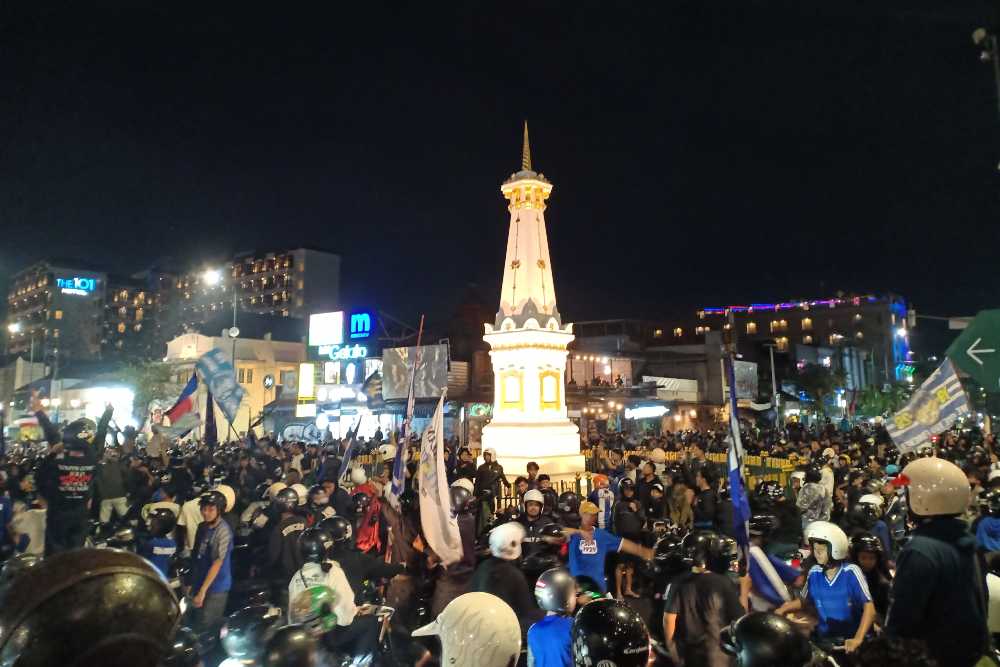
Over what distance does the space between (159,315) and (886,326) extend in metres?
113

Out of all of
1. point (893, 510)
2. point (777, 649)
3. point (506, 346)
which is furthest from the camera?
point (506, 346)

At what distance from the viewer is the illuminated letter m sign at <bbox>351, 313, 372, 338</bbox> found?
5075 centimetres

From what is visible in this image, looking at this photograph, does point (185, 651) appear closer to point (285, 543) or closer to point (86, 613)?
point (86, 613)

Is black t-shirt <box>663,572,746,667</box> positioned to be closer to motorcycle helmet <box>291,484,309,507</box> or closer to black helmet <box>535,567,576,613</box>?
black helmet <box>535,567,576,613</box>

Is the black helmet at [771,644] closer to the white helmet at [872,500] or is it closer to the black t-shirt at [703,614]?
the black t-shirt at [703,614]

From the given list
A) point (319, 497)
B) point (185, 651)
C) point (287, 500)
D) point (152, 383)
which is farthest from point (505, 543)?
point (152, 383)

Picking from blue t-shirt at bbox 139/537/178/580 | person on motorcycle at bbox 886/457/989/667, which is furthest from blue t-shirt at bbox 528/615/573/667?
Result: blue t-shirt at bbox 139/537/178/580

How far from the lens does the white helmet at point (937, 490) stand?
4020 mm

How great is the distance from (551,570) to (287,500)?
5834 millimetres

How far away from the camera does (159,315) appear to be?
117062 millimetres

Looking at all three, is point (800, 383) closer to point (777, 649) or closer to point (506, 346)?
point (506, 346)

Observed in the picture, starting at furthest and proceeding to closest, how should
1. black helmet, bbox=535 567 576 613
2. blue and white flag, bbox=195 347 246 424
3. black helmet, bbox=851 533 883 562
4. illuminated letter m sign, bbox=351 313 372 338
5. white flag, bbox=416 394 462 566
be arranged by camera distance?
illuminated letter m sign, bbox=351 313 372 338
blue and white flag, bbox=195 347 246 424
white flag, bbox=416 394 462 566
black helmet, bbox=851 533 883 562
black helmet, bbox=535 567 576 613

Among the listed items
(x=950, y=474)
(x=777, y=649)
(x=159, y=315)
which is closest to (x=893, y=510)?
(x=950, y=474)

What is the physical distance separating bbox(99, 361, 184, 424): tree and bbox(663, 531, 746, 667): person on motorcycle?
2069 inches
